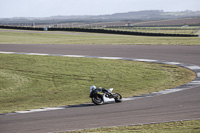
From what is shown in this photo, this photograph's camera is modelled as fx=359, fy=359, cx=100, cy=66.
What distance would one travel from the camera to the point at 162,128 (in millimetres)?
11195

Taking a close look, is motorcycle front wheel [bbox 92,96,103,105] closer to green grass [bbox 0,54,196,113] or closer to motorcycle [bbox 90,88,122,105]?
motorcycle [bbox 90,88,122,105]

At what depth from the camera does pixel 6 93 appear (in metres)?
20.9

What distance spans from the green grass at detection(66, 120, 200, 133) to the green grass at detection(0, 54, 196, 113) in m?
5.64

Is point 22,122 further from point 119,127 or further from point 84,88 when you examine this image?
point 84,88

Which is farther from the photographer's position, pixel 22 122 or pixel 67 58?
pixel 67 58

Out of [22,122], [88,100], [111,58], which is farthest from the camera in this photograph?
[111,58]

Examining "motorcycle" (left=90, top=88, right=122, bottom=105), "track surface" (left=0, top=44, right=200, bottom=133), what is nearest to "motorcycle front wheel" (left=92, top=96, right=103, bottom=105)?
"motorcycle" (left=90, top=88, right=122, bottom=105)

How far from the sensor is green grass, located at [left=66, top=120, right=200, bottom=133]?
35.6ft

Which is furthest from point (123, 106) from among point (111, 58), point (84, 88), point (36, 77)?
point (111, 58)

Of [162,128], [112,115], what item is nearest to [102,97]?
[112,115]

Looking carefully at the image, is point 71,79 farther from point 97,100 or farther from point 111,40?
point 111,40

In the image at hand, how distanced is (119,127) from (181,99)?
15.5 ft

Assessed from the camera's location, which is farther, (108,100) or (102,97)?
(108,100)

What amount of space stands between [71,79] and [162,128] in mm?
12596
